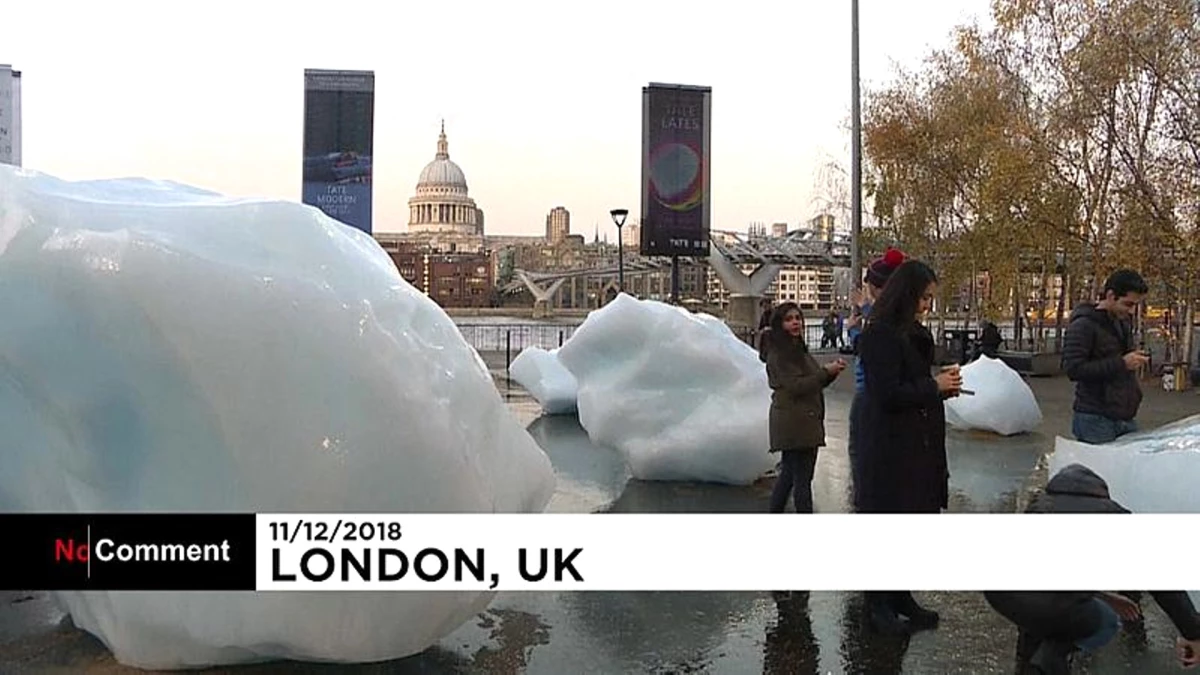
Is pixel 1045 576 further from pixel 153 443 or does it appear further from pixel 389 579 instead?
pixel 153 443

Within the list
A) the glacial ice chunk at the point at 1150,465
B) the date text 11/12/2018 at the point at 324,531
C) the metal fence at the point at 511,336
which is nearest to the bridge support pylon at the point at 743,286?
the metal fence at the point at 511,336

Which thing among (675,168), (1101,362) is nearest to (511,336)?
(675,168)

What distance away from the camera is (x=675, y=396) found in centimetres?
944

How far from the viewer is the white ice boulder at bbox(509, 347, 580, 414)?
14.9 m

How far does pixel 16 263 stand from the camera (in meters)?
4.34

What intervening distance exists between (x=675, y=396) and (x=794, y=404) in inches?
117

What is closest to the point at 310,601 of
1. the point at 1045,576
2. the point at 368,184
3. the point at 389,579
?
the point at 389,579

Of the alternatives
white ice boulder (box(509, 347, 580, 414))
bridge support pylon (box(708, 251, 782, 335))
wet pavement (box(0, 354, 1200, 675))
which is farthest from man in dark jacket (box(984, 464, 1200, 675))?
bridge support pylon (box(708, 251, 782, 335))

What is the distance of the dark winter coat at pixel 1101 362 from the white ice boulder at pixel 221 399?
3622mm

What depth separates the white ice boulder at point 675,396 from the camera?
9.02 metres

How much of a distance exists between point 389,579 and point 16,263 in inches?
79.2

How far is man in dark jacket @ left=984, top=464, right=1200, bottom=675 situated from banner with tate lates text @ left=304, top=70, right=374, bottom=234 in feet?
69.4

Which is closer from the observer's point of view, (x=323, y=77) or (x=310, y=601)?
(x=310, y=601)

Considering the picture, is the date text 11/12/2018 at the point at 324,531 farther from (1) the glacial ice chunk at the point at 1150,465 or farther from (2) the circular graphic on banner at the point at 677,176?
(2) the circular graphic on banner at the point at 677,176
